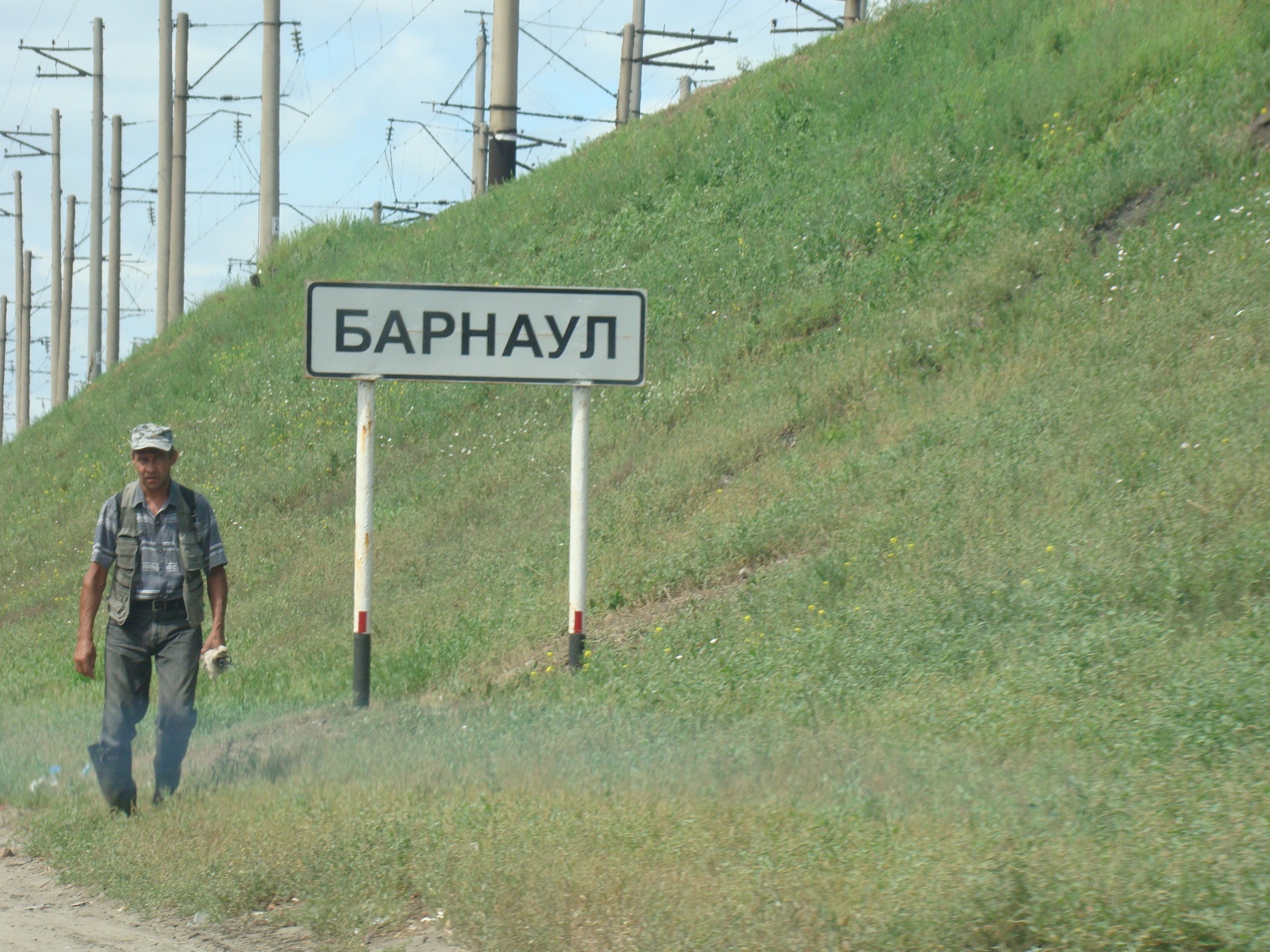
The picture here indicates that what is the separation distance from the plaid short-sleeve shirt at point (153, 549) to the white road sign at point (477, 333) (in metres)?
1.58

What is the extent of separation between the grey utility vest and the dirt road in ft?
4.91

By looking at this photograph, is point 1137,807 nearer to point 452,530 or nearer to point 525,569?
point 525,569

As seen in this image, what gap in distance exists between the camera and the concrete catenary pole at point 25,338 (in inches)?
2515

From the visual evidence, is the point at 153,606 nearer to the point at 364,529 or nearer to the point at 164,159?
the point at 364,529

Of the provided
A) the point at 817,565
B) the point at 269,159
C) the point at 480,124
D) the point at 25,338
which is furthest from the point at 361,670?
the point at 25,338

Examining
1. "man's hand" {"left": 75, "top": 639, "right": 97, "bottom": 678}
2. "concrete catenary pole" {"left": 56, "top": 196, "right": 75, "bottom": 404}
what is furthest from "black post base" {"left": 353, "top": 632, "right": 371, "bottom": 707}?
"concrete catenary pole" {"left": 56, "top": 196, "right": 75, "bottom": 404}

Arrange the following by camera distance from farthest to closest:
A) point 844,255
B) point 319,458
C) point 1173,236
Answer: point 319,458 < point 844,255 < point 1173,236

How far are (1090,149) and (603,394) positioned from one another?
5.35 meters

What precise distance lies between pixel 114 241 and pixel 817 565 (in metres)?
38.2

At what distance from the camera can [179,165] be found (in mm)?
35875

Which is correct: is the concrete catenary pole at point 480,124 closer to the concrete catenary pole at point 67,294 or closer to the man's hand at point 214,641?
the concrete catenary pole at point 67,294

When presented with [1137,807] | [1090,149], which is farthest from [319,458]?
[1137,807]

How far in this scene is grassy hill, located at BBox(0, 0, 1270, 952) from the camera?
4.77m

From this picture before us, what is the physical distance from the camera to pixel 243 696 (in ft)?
31.7
